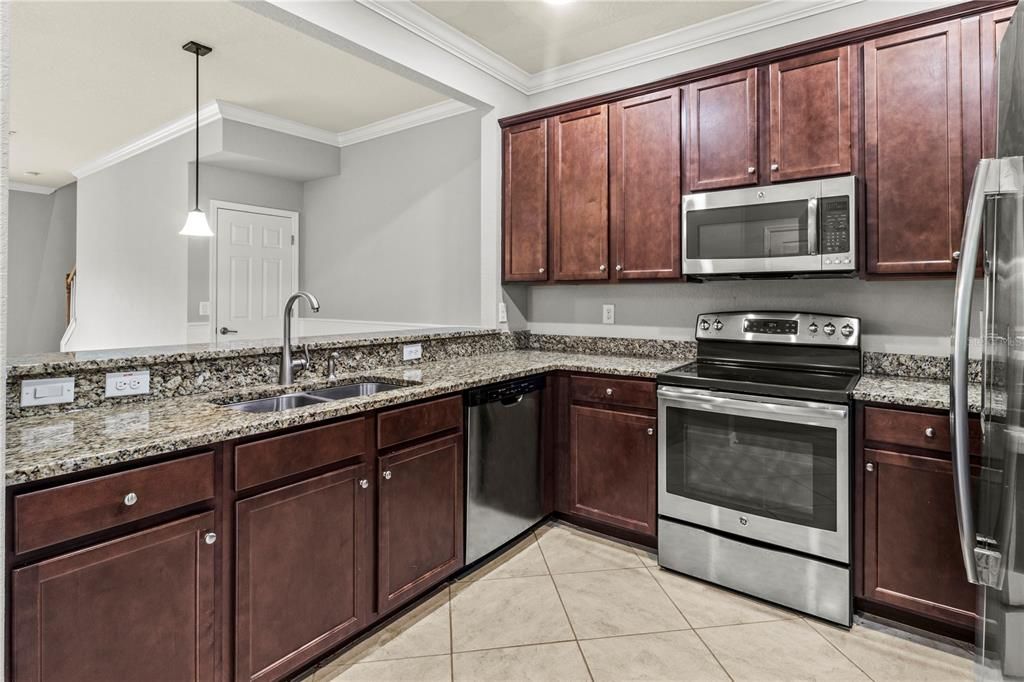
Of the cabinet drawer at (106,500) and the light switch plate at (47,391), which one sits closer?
the cabinet drawer at (106,500)

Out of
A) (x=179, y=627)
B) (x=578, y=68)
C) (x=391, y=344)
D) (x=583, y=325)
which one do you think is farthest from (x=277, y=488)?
(x=578, y=68)

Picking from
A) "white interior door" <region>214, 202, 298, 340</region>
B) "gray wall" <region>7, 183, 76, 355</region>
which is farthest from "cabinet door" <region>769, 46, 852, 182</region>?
"gray wall" <region>7, 183, 76, 355</region>

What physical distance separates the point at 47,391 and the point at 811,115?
300 centimetres

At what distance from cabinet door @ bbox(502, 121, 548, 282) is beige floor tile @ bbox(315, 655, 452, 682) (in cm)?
207

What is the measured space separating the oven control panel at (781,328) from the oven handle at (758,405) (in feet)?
1.82

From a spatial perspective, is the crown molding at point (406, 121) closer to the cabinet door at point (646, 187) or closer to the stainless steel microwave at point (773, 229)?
the cabinet door at point (646, 187)

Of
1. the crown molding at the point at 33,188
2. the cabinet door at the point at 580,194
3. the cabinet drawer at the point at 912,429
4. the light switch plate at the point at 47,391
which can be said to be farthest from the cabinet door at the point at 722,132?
the crown molding at the point at 33,188

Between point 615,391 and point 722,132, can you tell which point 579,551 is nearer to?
point 615,391

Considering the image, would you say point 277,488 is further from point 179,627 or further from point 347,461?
point 179,627

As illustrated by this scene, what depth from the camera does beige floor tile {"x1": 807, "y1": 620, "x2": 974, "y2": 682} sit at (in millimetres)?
1812

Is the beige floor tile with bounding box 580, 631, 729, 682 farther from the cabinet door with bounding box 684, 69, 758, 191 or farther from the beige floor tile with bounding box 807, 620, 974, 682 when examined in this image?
the cabinet door with bounding box 684, 69, 758, 191

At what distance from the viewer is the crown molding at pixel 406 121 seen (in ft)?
13.5

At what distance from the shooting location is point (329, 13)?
2367 mm

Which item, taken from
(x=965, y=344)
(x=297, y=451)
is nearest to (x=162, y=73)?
(x=297, y=451)
